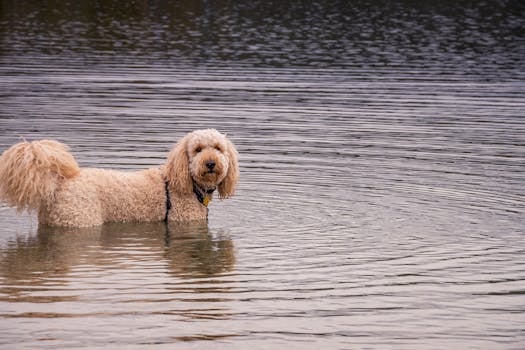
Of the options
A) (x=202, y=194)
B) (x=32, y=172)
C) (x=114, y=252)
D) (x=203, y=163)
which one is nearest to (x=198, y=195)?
(x=202, y=194)

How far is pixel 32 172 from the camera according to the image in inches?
487

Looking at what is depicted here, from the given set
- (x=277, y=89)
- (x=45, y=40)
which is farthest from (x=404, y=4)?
(x=277, y=89)

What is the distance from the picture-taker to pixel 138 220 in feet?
43.2

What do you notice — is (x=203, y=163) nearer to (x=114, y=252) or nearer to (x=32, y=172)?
(x=114, y=252)

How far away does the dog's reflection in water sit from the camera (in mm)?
11008

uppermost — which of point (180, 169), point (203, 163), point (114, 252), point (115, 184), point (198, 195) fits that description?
point (203, 163)

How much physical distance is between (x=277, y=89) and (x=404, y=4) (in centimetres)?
2732

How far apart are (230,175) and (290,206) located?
113cm

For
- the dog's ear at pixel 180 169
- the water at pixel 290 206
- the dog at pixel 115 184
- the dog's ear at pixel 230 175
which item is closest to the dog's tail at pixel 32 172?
the dog at pixel 115 184

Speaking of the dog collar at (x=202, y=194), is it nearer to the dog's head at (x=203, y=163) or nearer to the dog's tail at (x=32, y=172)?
the dog's head at (x=203, y=163)

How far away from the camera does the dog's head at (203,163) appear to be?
12.8m

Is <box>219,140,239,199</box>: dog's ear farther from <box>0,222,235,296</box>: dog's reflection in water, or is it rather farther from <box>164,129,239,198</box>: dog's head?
<box>0,222,235,296</box>: dog's reflection in water

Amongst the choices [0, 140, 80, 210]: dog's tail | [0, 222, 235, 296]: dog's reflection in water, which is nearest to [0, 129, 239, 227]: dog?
[0, 140, 80, 210]: dog's tail

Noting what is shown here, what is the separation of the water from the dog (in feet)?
0.71
